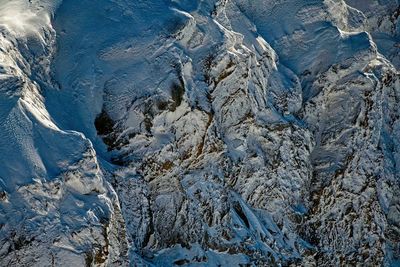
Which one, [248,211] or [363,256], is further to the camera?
[363,256]

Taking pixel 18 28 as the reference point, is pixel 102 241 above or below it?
below

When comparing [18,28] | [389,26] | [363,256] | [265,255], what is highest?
[18,28]

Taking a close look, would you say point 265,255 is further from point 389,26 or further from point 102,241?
point 389,26

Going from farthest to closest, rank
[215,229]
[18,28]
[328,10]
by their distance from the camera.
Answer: [328,10], [215,229], [18,28]

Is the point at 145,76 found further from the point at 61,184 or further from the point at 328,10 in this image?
the point at 328,10

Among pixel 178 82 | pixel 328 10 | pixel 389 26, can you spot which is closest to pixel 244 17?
pixel 328 10

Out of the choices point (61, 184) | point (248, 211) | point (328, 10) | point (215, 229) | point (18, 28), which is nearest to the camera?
point (61, 184)
